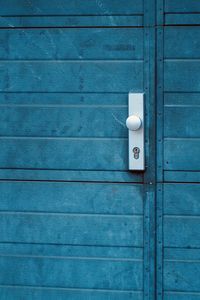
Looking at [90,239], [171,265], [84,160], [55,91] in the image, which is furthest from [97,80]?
[171,265]

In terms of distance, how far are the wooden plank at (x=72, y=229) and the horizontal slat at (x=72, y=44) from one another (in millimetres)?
1054

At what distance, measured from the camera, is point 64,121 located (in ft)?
13.3

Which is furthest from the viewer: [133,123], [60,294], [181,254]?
[60,294]

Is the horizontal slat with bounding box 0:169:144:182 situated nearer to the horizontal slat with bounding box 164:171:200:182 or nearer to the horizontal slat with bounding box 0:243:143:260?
the horizontal slat with bounding box 164:171:200:182

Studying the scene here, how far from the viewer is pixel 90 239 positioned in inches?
160

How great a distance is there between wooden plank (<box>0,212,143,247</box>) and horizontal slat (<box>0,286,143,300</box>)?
0.32m

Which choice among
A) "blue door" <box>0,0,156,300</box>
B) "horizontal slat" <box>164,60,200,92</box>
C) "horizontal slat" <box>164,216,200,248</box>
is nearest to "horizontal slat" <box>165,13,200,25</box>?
"blue door" <box>0,0,156,300</box>

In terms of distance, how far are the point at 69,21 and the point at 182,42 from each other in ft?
2.47

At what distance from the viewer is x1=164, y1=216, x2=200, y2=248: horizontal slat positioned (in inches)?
156

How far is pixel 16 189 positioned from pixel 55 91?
0.71m

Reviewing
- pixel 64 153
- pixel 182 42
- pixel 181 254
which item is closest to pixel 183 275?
pixel 181 254

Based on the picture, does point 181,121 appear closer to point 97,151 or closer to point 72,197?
point 97,151

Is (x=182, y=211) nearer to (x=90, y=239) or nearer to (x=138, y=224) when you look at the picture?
(x=138, y=224)

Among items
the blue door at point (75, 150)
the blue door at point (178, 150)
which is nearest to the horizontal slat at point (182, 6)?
the blue door at point (178, 150)
